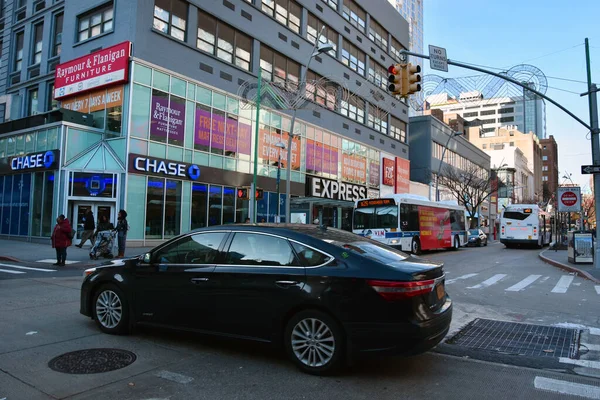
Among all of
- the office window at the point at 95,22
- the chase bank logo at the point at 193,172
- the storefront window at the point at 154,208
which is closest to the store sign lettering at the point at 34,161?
the storefront window at the point at 154,208

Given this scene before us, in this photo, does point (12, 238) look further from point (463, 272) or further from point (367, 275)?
point (367, 275)

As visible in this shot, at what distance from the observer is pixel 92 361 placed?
4887 millimetres

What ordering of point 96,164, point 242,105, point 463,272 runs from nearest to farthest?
point 463,272
point 96,164
point 242,105

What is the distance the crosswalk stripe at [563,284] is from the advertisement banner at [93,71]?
19.3 metres

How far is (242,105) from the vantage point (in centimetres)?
2736

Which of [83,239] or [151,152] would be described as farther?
[151,152]

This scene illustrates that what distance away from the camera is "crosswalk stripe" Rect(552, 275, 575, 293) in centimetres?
1147

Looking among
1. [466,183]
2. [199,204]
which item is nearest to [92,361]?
[199,204]

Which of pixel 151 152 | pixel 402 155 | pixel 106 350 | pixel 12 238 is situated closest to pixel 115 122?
pixel 151 152

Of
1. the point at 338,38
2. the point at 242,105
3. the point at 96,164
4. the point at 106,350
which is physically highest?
the point at 338,38

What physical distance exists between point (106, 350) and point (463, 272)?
42.3 feet

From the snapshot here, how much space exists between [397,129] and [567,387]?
4475 centimetres

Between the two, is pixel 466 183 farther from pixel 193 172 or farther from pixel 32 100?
pixel 32 100

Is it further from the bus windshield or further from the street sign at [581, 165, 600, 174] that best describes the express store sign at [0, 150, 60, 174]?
the street sign at [581, 165, 600, 174]
